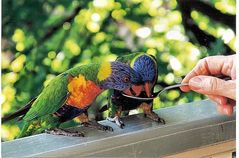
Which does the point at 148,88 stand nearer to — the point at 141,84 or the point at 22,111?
the point at 141,84

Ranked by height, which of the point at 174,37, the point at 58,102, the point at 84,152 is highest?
the point at 174,37

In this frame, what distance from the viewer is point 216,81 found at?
1.10 meters

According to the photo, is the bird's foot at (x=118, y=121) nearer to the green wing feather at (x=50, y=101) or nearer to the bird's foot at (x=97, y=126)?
the bird's foot at (x=97, y=126)

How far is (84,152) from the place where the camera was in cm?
100

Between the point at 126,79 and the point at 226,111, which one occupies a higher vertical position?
the point at 126,79

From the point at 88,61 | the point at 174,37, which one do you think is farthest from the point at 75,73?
the point at 174,37

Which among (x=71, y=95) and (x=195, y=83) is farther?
(x=195, y=83)

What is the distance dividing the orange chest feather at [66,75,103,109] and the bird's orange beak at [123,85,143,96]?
8cm

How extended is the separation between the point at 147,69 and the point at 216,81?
0.16 meters

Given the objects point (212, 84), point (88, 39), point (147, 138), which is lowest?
point (147, 138)

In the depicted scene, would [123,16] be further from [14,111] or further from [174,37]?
[14,111]

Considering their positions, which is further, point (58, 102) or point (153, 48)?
point (153, 48)

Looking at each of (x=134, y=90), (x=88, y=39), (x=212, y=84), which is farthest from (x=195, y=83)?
(x=88, y=39)

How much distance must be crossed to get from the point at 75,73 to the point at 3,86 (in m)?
0.15
